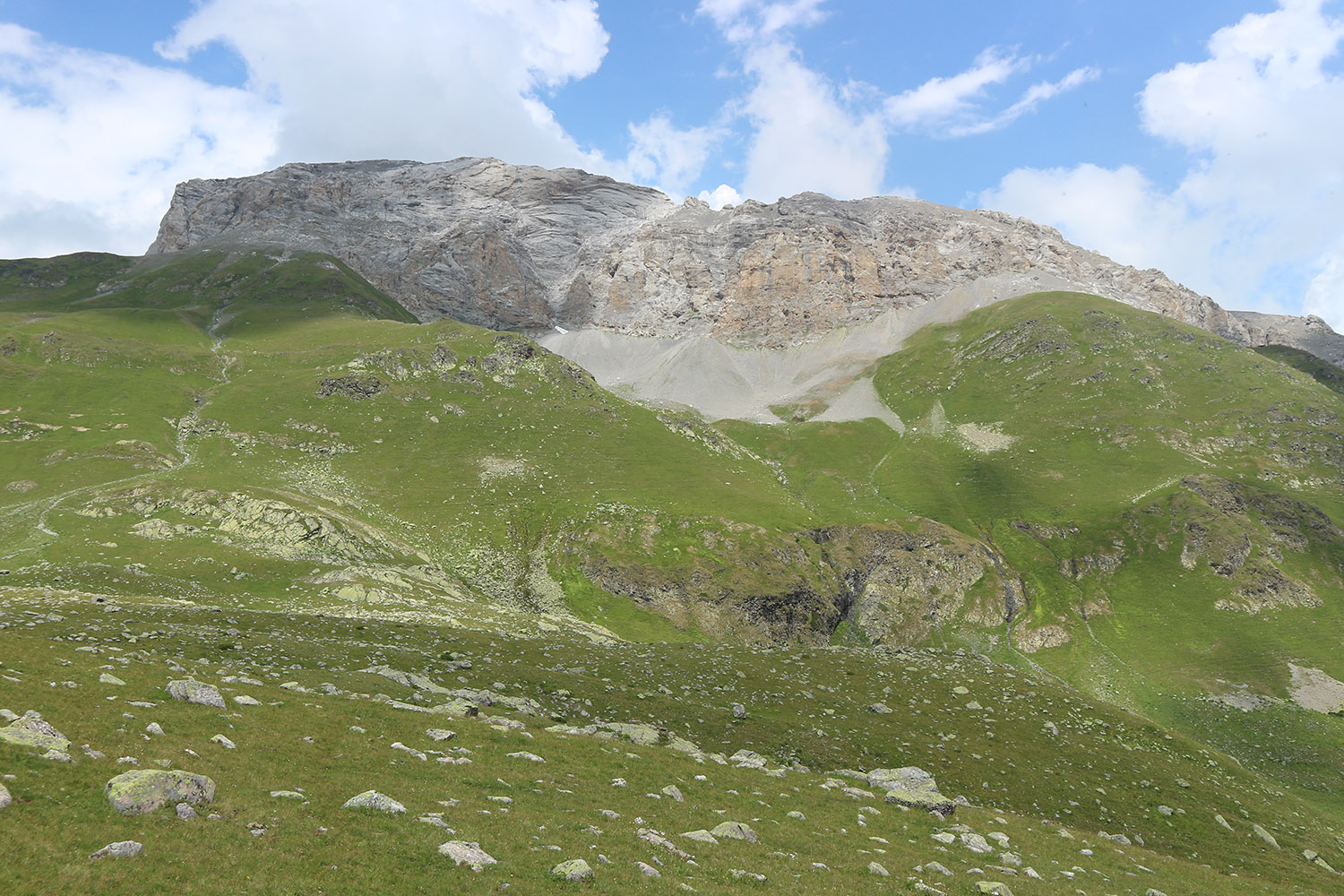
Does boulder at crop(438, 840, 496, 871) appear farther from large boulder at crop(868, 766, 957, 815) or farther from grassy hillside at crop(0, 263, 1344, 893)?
large boulder at crop(868, 766, 957, 815)

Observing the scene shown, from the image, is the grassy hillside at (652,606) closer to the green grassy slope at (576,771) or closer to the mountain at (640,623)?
the green grassy slope at (576,771)

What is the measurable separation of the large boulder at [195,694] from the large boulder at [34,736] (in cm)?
601

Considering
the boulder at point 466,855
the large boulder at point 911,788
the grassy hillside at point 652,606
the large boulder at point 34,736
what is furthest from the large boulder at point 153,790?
the large boulder at point 911,788

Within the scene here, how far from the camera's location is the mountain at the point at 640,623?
1912 centimetres

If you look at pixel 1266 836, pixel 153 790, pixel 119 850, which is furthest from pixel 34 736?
pixel 1266 836

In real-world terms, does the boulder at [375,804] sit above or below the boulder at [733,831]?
above

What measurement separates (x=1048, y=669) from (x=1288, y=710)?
28623 mm

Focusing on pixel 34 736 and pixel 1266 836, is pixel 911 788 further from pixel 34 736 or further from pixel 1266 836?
pixel 34 736

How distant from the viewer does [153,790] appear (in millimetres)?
14977

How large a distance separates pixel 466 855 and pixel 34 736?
1161 centimetres

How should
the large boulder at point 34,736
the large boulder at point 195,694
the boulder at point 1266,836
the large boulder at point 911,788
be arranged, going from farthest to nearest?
the boulder at point 1266,836, the large boulder at point 911,788, the large boulder at point 195,694, the large boulder at point 34,736

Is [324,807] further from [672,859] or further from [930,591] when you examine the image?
[930,591]

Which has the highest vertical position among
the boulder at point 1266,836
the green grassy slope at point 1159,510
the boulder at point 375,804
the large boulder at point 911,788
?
the green grassy slope at point 1159,510

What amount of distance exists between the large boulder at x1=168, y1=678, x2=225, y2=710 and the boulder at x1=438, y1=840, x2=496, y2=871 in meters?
13.1
